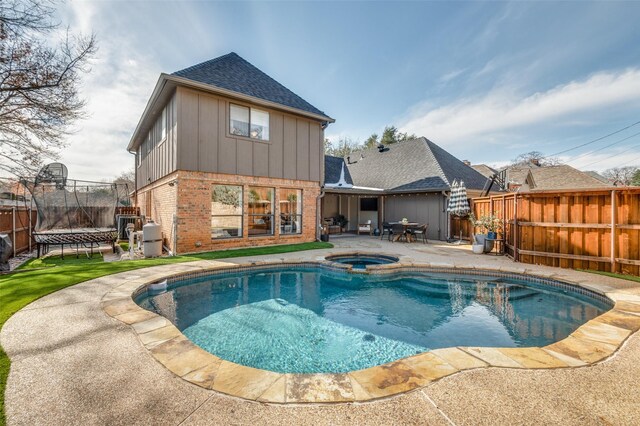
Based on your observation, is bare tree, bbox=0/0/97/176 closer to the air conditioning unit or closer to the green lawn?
the air conditioning unit

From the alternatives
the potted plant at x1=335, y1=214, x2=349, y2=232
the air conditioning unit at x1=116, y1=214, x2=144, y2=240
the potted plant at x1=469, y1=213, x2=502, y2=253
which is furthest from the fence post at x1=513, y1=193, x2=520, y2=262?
the air conditioning unit at x1=116, y1=214, x2=144, y2=240

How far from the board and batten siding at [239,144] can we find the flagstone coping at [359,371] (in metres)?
5.95

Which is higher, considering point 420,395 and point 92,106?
point 92,106

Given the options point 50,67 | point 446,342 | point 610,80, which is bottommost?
point 446,342

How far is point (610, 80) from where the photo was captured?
11.6m

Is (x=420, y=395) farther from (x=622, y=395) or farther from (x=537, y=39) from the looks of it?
(x=537, y=39)

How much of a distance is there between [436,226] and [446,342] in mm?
10307

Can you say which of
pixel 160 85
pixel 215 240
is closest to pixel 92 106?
pixel 160 85

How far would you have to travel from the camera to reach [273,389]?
213 cm

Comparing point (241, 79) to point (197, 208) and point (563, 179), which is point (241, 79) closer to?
point (197, 208)

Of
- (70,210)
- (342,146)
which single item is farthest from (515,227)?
(342,146)

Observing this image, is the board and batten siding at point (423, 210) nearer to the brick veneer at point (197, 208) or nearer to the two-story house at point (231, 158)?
the two-story house at point (231, 158)

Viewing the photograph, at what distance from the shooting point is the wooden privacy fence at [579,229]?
19.7ft

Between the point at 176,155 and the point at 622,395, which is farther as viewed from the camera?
the point at 176,155
